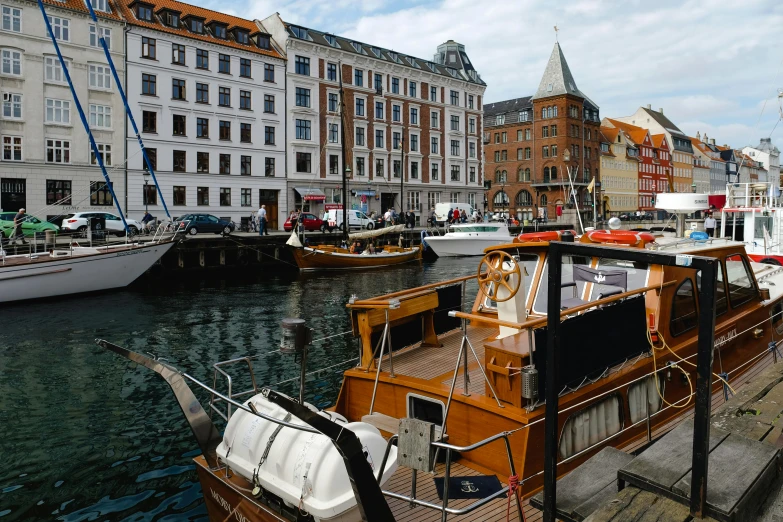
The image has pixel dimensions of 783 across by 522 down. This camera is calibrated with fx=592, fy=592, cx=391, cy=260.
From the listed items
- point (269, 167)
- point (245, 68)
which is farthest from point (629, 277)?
point (245, 68)

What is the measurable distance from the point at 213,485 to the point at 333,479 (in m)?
1.71

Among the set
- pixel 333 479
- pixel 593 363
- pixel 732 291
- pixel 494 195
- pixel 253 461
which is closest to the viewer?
pixel 333 479

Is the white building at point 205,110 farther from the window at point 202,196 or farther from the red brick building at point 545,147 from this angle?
the red brick building at point 545,147

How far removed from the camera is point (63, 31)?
4150cm

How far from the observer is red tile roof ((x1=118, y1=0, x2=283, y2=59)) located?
1783 inches

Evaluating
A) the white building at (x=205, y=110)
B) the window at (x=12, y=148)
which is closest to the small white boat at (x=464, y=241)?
the white building at (x=205, y=110)

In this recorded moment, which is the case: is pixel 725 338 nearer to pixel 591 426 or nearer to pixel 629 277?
pixel 629 277

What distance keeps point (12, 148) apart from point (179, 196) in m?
11.5

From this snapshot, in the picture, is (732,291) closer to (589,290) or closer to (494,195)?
(589,290)

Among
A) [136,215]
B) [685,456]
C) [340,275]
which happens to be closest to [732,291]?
[685,456]

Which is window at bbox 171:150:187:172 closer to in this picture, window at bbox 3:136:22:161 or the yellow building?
window at bbox 3:136:22:161

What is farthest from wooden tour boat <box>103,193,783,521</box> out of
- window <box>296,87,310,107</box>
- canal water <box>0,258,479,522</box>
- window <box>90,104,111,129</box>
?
window <box>296,87,310,107</box>

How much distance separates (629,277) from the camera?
7.81m

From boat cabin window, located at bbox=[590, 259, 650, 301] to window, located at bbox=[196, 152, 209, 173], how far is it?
44.6m
